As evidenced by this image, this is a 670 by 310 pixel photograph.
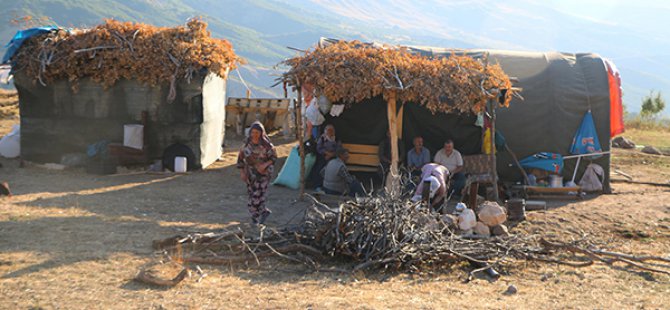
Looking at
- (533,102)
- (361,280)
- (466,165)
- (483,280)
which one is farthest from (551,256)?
(533,102)

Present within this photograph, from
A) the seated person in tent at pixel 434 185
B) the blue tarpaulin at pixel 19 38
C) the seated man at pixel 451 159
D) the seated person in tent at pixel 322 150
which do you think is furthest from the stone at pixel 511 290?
the blue tarpaulin at pixel 19 38

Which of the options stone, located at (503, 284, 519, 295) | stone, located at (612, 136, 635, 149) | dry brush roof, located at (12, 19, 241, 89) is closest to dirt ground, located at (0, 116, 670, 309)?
stone, located at (503, 284, 519, 295)

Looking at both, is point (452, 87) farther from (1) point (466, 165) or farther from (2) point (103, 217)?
(2) point (103, 217)

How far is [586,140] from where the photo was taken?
484 inches

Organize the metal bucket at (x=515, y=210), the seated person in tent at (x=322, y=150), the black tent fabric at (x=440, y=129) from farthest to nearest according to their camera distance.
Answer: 1. the black tent fabric at (x=440, y=129)
2. the seated person in tent at (x=322, y=150)
3. the metal bucket at (x=515, y=210)

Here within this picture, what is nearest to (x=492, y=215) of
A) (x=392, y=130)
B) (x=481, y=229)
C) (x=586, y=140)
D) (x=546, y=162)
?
(x=481, y=229)

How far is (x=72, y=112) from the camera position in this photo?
1255 centimetres

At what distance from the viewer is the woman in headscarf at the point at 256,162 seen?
819 cm

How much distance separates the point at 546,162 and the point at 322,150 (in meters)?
4.22

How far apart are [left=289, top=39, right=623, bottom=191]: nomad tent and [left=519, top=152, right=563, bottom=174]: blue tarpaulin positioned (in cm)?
27

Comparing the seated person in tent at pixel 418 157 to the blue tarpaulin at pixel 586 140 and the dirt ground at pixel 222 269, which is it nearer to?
the dirt ground at pixel 222 269

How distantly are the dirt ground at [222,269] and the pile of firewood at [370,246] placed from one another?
14 centimetres

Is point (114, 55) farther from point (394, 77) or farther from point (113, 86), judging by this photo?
point (394, 77)

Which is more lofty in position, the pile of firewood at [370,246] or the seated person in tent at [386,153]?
the seated person in tent at [386,153]
